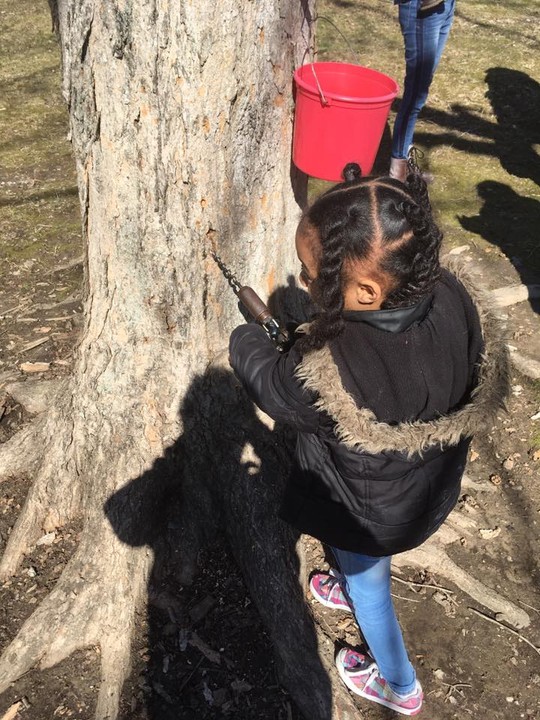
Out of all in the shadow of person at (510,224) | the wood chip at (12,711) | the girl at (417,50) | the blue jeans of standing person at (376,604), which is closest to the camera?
the blue jeans of standing person at (376,604)

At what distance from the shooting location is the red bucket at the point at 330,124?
7.45 feet

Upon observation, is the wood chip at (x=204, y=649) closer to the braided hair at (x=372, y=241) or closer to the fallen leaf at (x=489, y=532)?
the fallen leaf at (x=489, y=532)

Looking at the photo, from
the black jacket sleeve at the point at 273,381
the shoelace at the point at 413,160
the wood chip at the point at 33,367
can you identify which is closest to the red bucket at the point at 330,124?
the shoelace at the point at 413,160

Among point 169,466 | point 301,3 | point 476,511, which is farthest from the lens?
point 476,511

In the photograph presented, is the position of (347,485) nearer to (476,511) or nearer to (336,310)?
(336,310)

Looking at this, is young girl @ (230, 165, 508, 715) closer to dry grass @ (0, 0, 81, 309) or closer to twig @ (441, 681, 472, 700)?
twig @ (441, 681, 472, 700)

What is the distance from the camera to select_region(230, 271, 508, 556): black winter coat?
180 cm

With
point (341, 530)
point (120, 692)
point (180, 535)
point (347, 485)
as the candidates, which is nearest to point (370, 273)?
point (347, 485)

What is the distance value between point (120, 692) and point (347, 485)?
4.17 ft

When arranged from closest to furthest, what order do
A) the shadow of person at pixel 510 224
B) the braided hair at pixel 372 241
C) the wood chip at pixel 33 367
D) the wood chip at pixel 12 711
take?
the braided hair at pixel 372 241 → the wood chip at pixel 12 711 → the wood chip at pixel 33 367 → the shadow of person at pixel 510 224

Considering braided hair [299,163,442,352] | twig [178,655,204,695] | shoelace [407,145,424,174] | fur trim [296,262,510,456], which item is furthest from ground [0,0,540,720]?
braided hair [299,163,442,352]

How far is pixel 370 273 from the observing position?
5.68 feet

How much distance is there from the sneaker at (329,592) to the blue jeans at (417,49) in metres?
3.48

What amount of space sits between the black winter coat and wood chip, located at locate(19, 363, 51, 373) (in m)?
2.06
